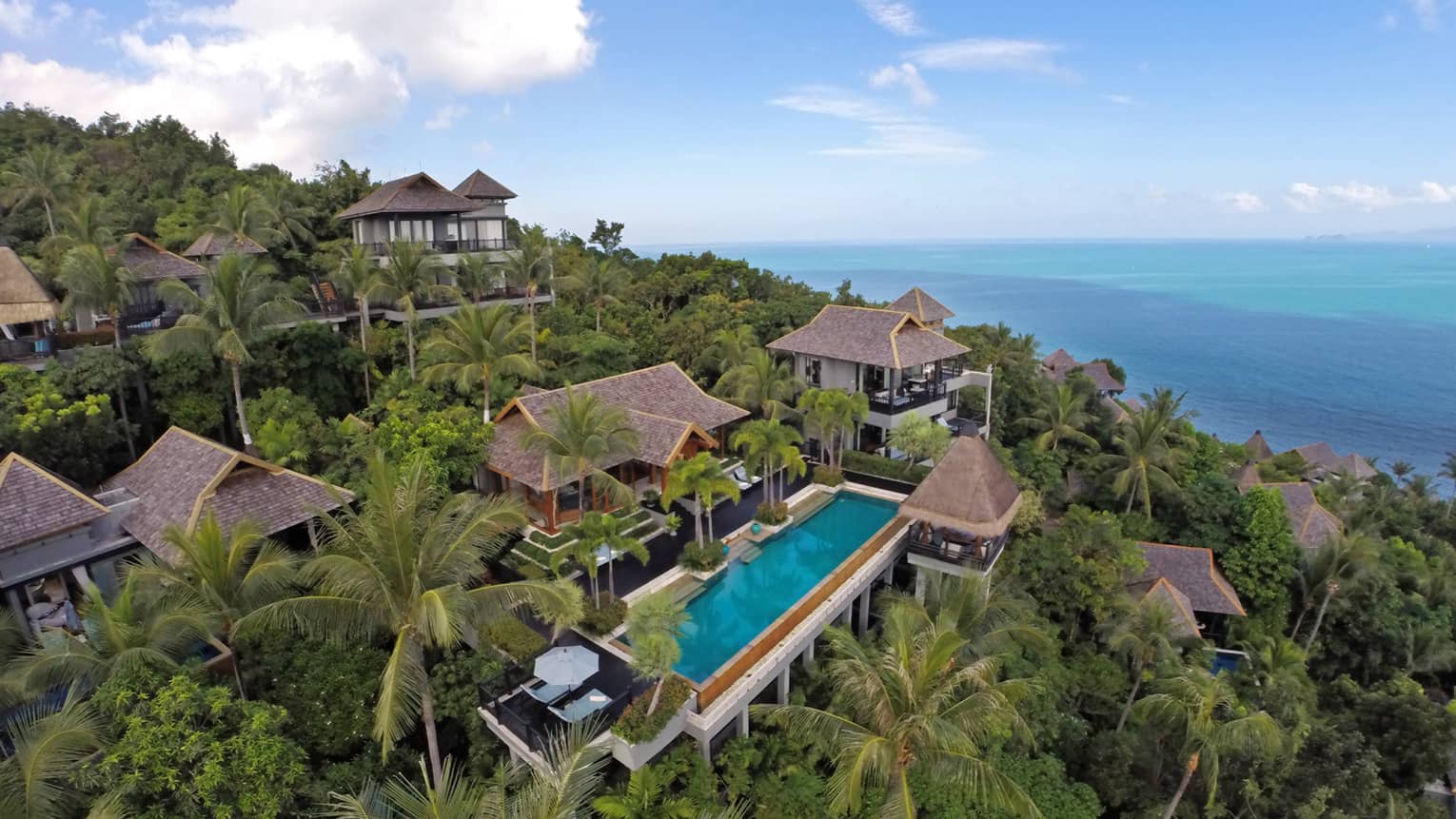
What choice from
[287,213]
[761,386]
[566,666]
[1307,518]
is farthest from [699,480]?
[287,213]

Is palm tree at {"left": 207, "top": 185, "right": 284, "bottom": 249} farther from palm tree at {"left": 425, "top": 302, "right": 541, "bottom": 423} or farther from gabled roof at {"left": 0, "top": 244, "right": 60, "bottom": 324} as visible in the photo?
palm tree at {"left": 425, "top": 302, "right": 541, "bottom": 423}

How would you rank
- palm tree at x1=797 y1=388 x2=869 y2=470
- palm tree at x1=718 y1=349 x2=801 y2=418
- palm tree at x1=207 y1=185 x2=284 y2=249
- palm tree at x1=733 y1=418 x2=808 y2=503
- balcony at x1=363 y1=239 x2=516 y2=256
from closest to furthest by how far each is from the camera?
1. palm tree at x1=733 y1=418 x2=808 y2=503
2. palm tree at x1=797 y1=388 x2=869 y2=470
3. palm tree at x1=718 y1=349 x2=801 y2=418
4. palm tree at x1=207 y1=185 x2=284 y2=249
5. balcony at x1=363 y1=239 x2=516 y2=256

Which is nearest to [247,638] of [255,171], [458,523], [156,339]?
[458,523]

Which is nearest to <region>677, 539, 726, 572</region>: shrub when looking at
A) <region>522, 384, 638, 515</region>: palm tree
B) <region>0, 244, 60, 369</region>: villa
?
<region>522, 384, 638, 515</region>: palm tree

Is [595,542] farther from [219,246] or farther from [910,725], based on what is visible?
[219,246]

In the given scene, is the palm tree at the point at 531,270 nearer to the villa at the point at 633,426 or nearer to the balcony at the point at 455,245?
the balcony at the point at 455,245

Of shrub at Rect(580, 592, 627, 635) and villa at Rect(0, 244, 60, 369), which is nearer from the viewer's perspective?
shrub at Rect(580, 592, 627, 635)

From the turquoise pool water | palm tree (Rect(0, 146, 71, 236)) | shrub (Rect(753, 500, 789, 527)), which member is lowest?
the turquoise pool water

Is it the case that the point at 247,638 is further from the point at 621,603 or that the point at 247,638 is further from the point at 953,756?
the point at 953,756

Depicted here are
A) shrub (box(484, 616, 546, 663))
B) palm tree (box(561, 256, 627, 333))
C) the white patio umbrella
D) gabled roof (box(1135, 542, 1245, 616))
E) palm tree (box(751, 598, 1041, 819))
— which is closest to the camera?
palm tree (box(751, 598, 1041, 819))
